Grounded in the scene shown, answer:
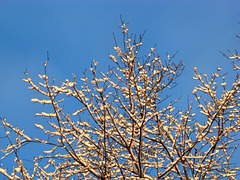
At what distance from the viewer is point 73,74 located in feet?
16.4

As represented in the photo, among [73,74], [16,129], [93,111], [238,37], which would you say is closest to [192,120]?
[238,37]

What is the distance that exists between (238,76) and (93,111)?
3.66 metres

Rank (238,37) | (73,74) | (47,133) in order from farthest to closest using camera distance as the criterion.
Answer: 1. (238,37)
2. (47,133)
3. (73,74)

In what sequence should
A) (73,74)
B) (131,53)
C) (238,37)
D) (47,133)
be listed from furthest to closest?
(131,53) → (238,37) → (47,133) → (73,74)

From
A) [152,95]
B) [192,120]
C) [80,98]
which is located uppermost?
[152,95]

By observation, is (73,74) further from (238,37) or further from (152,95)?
(238,37)

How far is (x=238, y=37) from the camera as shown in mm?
6195

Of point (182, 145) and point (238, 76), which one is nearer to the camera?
point (182, 145)

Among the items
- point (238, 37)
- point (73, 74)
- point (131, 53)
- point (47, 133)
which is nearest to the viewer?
point (73, 74)

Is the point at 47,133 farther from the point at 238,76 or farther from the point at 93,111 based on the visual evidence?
the point at 238,76

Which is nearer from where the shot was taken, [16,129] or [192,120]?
[16,129]

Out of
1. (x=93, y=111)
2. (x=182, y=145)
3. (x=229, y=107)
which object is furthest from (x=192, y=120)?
(x=93, y=111)

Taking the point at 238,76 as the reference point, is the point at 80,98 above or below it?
below

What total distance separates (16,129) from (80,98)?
1348 millimetres
